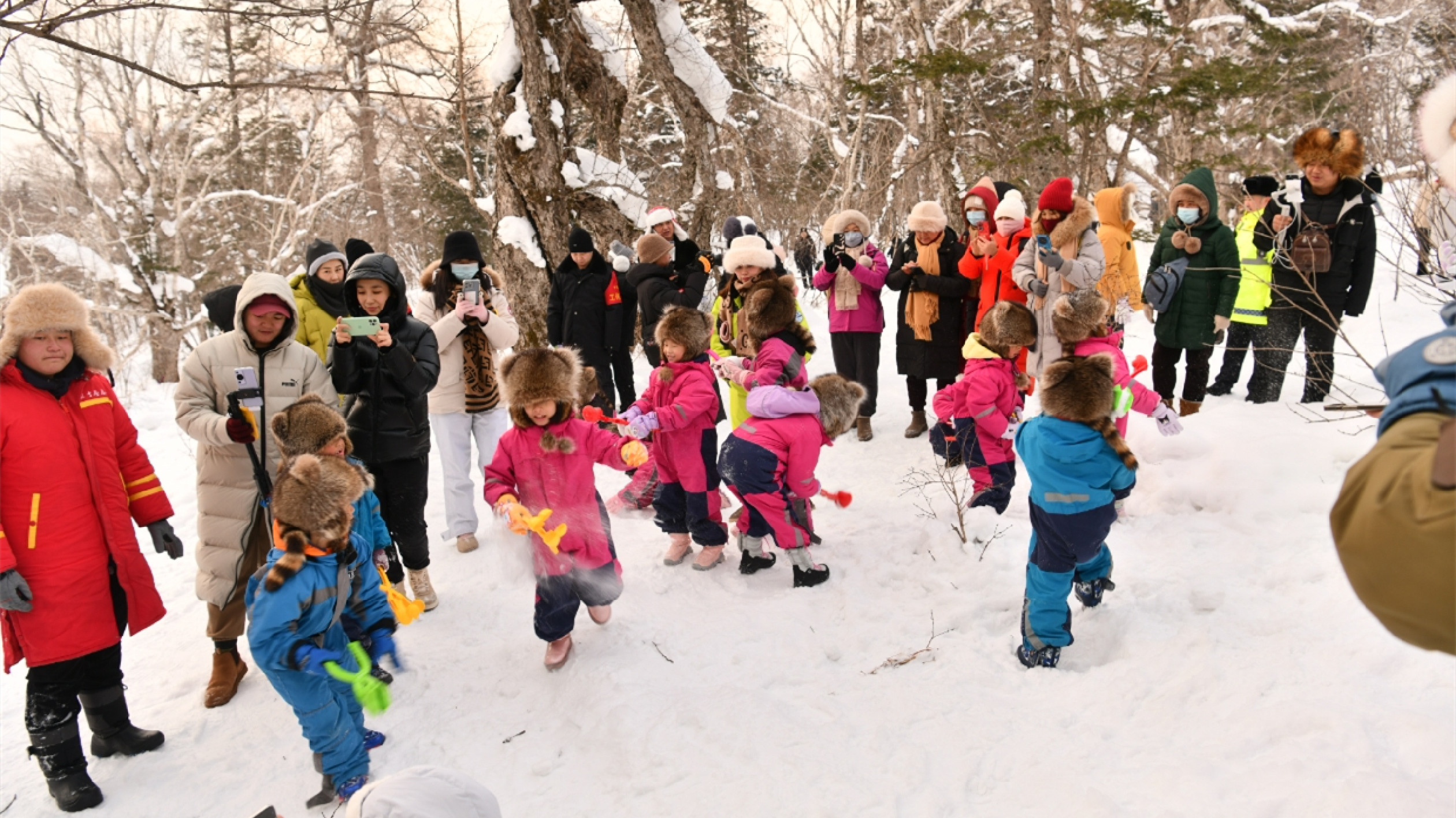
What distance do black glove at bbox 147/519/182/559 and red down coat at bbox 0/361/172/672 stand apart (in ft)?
0.30

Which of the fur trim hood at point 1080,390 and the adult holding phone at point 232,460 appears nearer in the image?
the fur trim hood at point 1080,390

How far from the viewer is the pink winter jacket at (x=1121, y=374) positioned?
3604mm

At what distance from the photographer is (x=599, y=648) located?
3844 millimetres

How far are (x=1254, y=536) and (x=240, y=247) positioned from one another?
973 inches

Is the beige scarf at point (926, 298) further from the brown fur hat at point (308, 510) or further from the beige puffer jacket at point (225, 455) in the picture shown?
the brown fur hat at point (308, 510)

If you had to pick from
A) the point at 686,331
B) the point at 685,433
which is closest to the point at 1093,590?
the point at 685,433

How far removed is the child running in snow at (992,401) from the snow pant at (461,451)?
311 cm

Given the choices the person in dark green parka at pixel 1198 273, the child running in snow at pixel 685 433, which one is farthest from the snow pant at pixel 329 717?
the person in dark green parka at pixel 1198 273

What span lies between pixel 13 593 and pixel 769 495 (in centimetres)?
336

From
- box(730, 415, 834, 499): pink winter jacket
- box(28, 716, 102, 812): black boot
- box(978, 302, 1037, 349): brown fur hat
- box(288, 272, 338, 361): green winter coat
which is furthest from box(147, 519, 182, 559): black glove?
box(978, 302, 1037, 349): brown fur hat

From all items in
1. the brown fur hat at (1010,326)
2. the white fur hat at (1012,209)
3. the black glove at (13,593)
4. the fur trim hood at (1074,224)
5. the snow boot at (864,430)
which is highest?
the white fur hat at (1012,209)

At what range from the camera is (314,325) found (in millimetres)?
4547

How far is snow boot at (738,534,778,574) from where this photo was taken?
4.53 m

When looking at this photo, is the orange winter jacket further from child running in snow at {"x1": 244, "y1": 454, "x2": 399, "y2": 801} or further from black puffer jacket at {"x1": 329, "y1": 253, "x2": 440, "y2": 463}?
child running in snow at {"x1": 244, "y1": 454, "x2": 399, "y2": 801}
